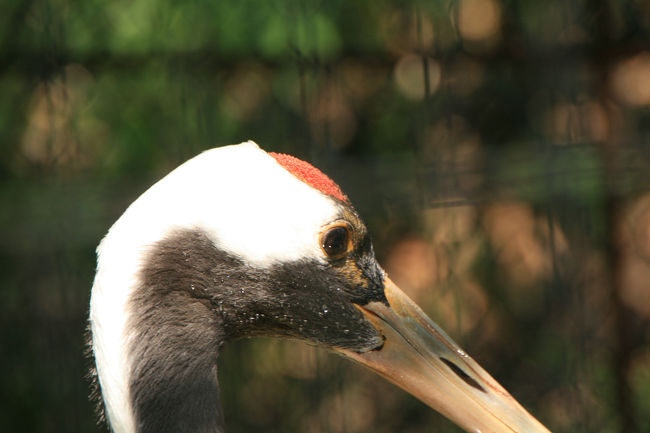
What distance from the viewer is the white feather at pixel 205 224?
142cm

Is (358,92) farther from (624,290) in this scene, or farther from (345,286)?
(345,286)

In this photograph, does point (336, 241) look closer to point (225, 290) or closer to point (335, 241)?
point (335, 241)

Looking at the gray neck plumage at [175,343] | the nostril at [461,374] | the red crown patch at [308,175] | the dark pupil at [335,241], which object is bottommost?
the nostril at [461,374]

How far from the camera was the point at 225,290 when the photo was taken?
1.50m

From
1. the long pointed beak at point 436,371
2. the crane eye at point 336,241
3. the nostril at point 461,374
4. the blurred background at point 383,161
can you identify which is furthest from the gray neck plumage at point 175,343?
the blurred background at point 383,161

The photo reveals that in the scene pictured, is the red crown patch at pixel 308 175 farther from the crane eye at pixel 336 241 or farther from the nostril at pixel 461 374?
the nostril at pixel 461 374

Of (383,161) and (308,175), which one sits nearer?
(308,175)

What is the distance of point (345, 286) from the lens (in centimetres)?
157

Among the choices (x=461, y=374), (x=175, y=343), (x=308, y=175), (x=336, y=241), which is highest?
(x=308, y=175)

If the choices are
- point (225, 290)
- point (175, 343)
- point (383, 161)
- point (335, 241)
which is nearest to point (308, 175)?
point (335, 241)

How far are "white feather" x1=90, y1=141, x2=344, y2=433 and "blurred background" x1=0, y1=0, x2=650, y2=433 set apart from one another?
0.95 metres

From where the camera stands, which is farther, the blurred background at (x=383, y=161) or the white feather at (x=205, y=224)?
the blurred background at (x=383, y=161)

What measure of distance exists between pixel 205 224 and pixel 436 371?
0.54m

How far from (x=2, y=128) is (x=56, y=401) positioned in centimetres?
99
